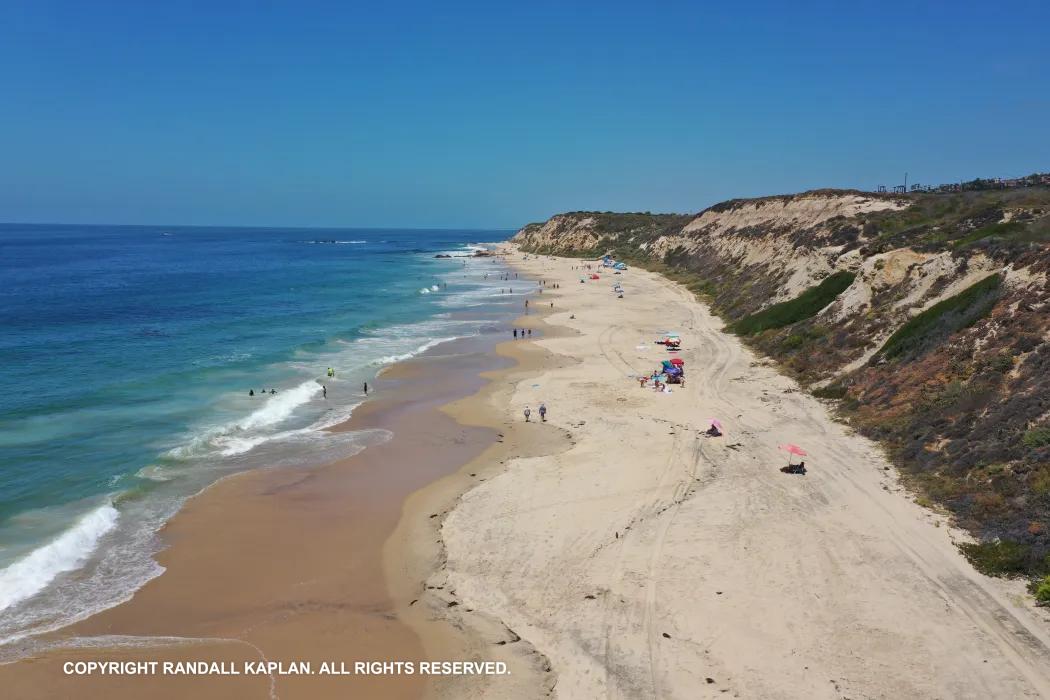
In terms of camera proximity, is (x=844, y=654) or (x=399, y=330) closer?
(x=844, y=654)

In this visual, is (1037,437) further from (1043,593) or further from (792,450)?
(792,450)

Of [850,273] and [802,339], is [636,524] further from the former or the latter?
[850,273]

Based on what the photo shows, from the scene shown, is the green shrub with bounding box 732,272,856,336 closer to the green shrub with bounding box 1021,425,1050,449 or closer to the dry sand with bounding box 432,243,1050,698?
the dry sand with bounding box 432,243,1050,698

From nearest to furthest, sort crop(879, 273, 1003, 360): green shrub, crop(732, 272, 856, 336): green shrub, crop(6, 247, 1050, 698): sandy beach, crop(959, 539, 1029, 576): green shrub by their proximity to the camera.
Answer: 1. crop(6, 247, 1050, 698): sandy beach
2. crop(959, 539, 1029, 576): green shrub
3. crop(879, 273, 1003, 360): green shrub
4. crop(732, 272, 856, 336): green shrub

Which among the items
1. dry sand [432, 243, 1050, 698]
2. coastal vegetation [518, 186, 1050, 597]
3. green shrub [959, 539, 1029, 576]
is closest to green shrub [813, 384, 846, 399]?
coastal vegetation [518, 186, 1050, 597]

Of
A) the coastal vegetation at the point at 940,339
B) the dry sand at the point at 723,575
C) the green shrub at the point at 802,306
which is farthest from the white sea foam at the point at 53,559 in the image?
the green shrub at the point at 802,306

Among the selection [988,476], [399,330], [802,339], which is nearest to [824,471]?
[988,476]

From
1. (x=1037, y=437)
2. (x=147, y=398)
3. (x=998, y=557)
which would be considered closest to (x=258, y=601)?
(x=998, y=557)
